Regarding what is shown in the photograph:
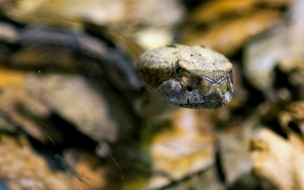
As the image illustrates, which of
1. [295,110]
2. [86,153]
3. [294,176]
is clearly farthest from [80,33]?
[294,176]

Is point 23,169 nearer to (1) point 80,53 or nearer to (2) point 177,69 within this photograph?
(2) point 177,69

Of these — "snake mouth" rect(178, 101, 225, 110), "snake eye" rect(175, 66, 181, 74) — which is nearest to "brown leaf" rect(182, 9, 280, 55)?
"snake eye" rect(175, 66, 181, 74)

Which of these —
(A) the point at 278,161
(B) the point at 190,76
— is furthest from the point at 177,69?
(A) the point at 278,161

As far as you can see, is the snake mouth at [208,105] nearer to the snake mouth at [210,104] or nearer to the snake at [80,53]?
the snake mouth at [210,104]

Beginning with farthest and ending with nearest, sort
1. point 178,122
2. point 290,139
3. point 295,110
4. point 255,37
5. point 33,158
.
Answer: point 255,37 → point 178,122 → point 295,110 → point 290,139 → point 33,158

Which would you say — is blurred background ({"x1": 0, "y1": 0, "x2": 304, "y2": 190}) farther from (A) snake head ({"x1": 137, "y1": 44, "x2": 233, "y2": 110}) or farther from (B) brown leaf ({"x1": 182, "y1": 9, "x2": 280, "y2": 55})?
(A) snake head ({"x1": 137, "y1": 44, "x2": 233, "y2": 110})

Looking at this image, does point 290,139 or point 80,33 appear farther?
point 80,33

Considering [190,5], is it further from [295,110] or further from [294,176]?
[294,176]
